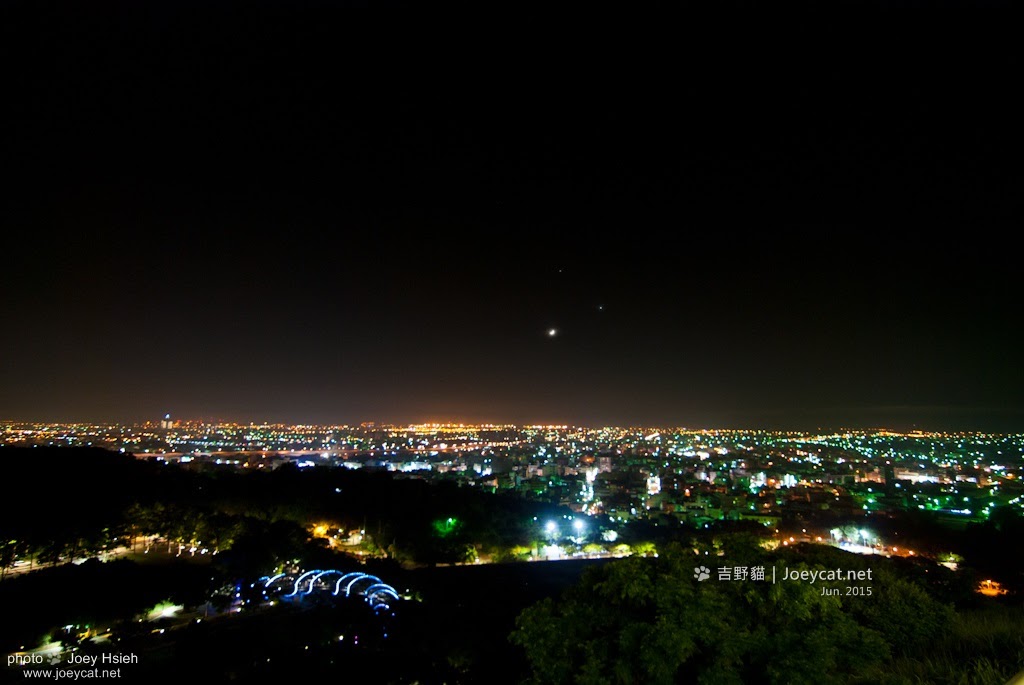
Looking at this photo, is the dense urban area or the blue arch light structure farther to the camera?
the blue arch light structure

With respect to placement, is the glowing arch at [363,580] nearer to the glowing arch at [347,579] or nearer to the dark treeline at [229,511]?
the glowing arch at [347,579]

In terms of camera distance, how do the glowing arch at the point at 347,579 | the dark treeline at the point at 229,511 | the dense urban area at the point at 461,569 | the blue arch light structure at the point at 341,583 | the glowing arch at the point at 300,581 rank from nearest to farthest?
the dense urban area at the point at 461,569
the blue arch light structure at the point at 341,583
the glowing arch at the point at 347,579
the glowing arch at the point at 300,581
the dark treeline at the point at 229,511

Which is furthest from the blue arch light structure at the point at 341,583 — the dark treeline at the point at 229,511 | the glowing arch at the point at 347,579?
the dark treeline at the point at 229,511

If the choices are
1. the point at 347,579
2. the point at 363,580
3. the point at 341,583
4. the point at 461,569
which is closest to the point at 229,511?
the point at 461,569

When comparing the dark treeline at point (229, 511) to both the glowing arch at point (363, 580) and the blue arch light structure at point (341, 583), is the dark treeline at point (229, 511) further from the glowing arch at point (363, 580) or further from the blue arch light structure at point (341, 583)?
the glowing arch at point (363, 580)

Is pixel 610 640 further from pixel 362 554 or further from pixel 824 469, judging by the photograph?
pixel 824 469

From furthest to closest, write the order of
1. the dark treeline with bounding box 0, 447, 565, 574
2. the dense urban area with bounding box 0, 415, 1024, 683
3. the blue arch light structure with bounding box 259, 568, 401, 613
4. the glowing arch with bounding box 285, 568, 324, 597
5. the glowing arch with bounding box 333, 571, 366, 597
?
1. the dark treeline with bounding box 0, 447, 565, 574
2. the glowing arch with bounding box 285, 568, 324, 597
3. the glowing arch with bounding box 333, 571, 366, 597
4. the blue arch light structure with bounding box 259, 568, 401, 613
5. the dense urban area with bounding box 0, 415, 1024, 683

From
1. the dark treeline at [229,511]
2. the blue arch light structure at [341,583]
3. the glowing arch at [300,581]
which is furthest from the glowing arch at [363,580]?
the dark treeline at [229,511]

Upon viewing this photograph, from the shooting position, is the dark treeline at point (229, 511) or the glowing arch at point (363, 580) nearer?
the glowing arch at point (363, 580)

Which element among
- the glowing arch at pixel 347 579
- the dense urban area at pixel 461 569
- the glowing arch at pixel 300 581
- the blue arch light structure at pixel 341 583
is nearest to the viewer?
the dense urban area at pixel 461 569

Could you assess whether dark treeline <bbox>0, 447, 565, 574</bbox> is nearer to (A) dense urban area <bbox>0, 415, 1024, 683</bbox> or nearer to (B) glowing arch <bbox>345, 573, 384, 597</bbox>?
(A) dense urban area <bbox>0, 415, 1024, 683</bbox>

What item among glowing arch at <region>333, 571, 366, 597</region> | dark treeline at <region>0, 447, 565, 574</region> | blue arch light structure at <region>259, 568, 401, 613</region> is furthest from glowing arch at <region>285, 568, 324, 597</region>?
dark treeline at <region>0, 447, 565, 574</region>
